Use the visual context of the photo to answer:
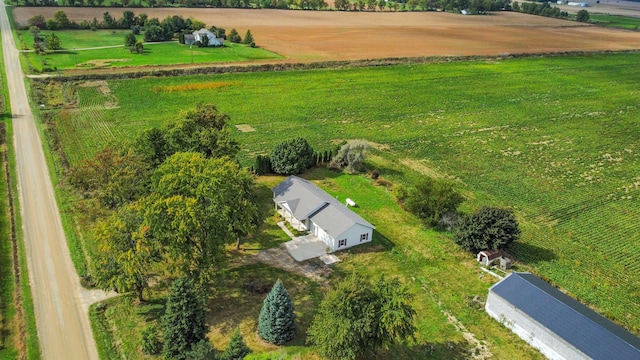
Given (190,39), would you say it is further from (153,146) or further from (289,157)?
(153,146)

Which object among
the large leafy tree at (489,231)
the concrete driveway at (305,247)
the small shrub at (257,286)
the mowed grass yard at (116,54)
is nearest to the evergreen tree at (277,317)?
the small shrub at (257,286)

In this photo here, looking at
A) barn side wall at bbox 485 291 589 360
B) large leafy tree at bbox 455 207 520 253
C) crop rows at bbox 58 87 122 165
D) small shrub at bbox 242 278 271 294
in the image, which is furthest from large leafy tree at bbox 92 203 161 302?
crop rows at bbox 58 87 122 165

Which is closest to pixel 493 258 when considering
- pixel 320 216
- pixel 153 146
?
pixel 320 216

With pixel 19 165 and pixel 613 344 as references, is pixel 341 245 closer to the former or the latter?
pixel 613 344

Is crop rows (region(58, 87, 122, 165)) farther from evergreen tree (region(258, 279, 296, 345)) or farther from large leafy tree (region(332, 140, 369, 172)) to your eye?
evergreen tree (region(258, 279, 296, 345))

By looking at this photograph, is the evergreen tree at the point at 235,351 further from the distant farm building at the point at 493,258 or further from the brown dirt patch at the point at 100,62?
the brown dirt patch at the point at 100,62

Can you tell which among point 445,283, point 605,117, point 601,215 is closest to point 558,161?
point 601,215
